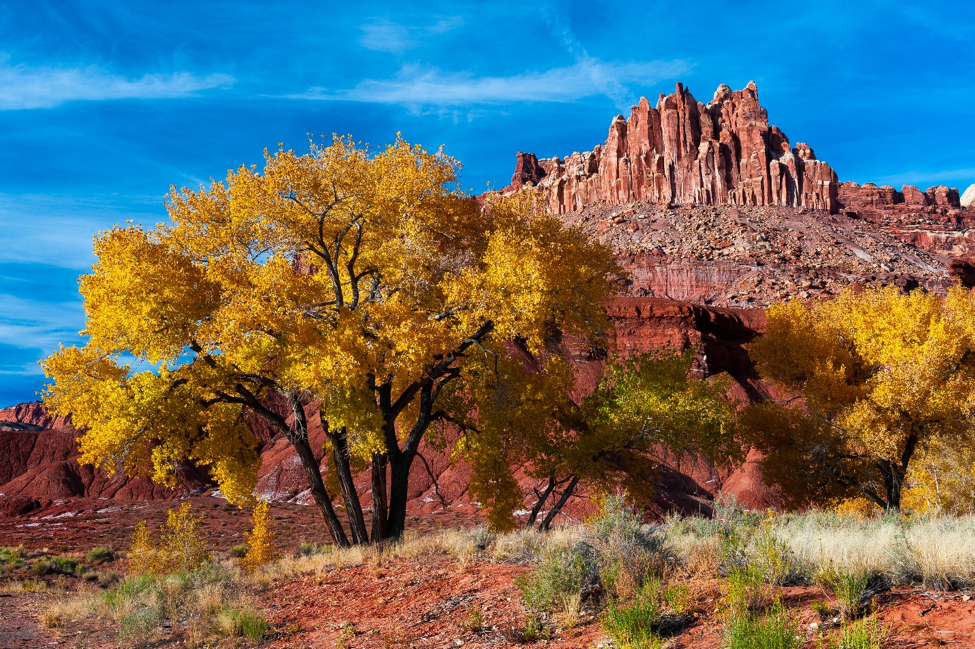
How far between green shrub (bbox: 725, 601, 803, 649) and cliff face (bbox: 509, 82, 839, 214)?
12830cm

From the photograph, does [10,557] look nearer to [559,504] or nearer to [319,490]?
[319,490]

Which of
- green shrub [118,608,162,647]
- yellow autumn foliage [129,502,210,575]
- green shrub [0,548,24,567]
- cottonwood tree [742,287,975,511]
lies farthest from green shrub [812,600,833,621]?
green shrub [0,548,24,567]

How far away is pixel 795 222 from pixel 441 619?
407 ft

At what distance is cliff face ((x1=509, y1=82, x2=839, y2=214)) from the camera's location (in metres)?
130

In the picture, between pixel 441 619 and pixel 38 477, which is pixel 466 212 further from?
pixel 38 477

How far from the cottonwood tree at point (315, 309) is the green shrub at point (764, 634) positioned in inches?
327

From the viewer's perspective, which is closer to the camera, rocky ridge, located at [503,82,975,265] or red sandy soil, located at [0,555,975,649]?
red sandy soil, located at [0,555,975,649]

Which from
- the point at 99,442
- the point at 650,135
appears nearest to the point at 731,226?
the point at 650,135

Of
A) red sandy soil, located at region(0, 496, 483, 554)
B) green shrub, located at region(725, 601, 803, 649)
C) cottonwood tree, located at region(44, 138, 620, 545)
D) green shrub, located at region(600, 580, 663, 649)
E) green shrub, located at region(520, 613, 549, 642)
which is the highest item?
cottonwood tree, located at region(44, 138, 620, 545)

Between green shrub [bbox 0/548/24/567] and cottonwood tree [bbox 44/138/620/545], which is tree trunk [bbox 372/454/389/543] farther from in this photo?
green shrub [bbox 0/548/24/567]

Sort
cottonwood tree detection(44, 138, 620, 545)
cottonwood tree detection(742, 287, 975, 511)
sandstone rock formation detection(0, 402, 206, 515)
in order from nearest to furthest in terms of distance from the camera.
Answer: cottonwood tree detection(44, 138, 620, 545), cottonwood tree detection(742, 287, 975, 511), sandstone rock formation detection(0, 402, 206, 515)

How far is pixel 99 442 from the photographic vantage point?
13.9m

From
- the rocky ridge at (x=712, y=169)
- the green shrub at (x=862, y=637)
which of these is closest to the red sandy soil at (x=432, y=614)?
the green shrub at (x=862, y=637)

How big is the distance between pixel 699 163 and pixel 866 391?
392ft
